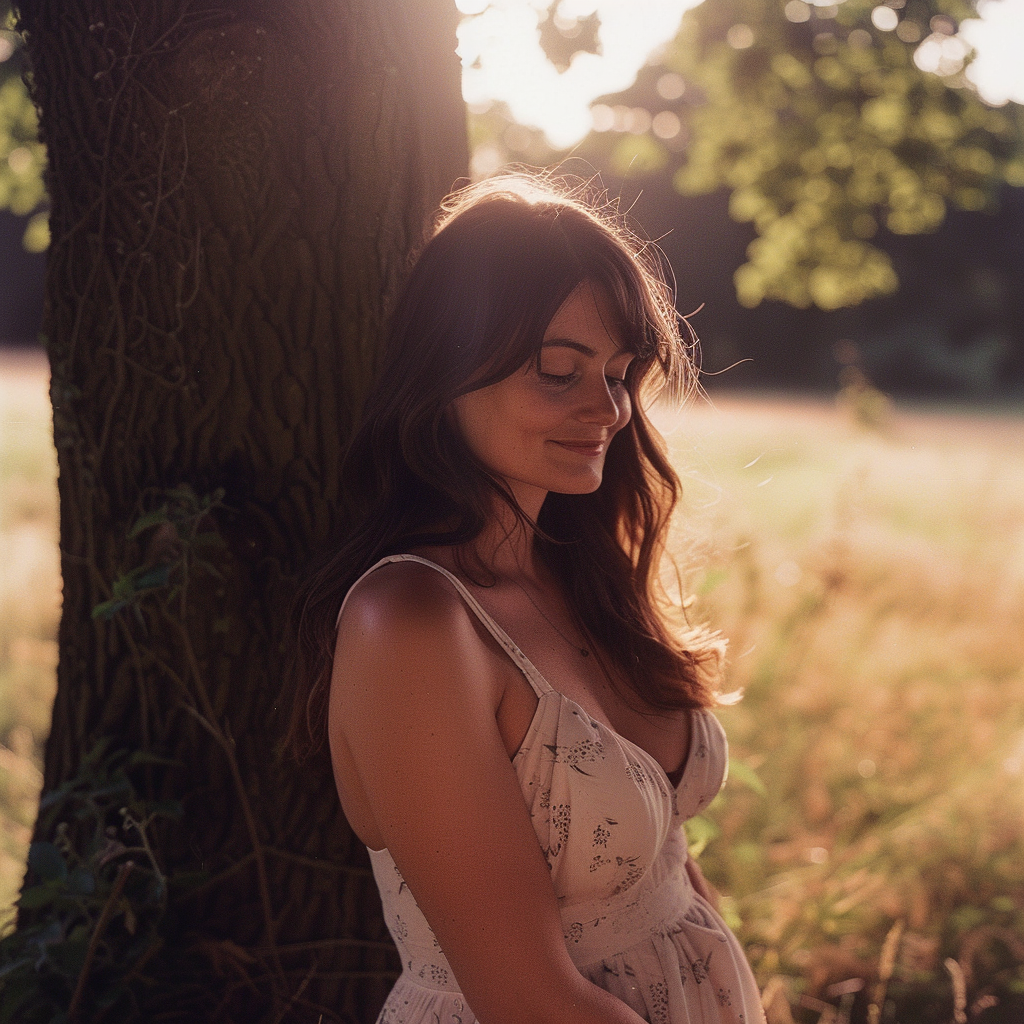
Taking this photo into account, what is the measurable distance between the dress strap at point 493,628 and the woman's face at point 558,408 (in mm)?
257

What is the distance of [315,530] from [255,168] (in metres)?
0.70

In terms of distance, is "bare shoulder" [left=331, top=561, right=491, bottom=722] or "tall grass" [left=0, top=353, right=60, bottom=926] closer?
"bare shoulder" [left=331, top=561, right=491, bottom=722]

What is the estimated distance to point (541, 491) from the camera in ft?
5.96

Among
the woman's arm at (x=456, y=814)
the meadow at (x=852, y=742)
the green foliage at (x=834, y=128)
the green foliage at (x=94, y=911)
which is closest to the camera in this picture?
the woman's arm at (x=456, y=814)

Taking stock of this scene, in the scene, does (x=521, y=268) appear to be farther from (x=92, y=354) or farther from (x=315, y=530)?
(x=92, y=354)

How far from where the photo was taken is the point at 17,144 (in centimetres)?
422

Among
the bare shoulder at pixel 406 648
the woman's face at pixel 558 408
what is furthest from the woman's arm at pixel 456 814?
the woman's face at pixel 558 408

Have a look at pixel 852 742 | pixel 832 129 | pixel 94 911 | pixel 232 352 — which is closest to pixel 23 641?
pixel 94 911

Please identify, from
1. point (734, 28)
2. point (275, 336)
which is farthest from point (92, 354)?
point (734, 28)

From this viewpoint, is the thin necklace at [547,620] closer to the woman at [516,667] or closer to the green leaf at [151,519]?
the woman at [516,667]

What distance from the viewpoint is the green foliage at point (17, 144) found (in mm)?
3926

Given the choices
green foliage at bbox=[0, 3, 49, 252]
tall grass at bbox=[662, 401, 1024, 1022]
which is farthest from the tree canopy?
green foliage at bbox=[0, 3, 49, 252]

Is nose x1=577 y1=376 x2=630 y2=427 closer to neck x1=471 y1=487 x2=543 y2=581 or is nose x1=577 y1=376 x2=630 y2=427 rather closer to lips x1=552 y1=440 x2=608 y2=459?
lips x1=552 y1=440 x2=608 y2=459

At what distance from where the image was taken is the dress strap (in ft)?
4.79
